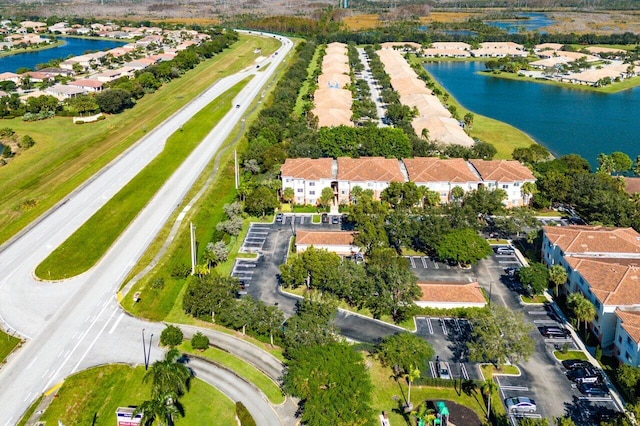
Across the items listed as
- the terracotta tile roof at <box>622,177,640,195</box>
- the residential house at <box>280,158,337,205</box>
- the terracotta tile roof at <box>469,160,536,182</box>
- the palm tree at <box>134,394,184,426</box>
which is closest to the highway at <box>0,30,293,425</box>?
the palm tree at <box>134,394,184,426</box>

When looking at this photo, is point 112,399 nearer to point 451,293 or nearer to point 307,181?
point 451,293

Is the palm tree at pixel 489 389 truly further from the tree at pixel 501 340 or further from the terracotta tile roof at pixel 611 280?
the terracotta tile roof at pixel 611 280

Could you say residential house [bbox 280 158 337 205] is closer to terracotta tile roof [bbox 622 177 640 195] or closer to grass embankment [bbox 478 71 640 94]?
terracotta tile roof [bbox 622 177 640 195]

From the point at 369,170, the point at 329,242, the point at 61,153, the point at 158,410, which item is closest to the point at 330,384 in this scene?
the point at 158,410

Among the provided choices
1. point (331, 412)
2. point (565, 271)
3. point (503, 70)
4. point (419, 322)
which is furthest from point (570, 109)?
point (331, 412)

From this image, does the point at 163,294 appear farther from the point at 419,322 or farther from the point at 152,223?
the point at 419,322

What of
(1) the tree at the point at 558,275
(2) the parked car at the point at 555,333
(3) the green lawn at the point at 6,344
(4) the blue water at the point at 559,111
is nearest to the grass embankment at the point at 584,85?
(4) the blue water at the point at 559,111
